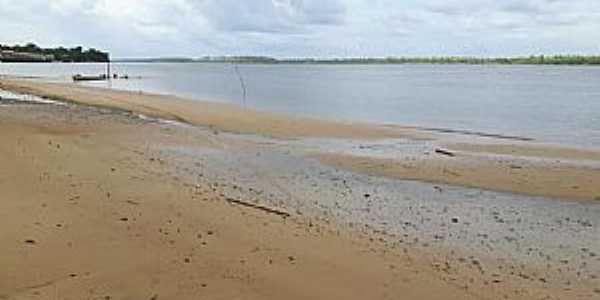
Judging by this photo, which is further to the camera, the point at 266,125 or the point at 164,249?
the point at 266,125

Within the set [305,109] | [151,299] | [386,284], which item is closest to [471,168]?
[386,284]

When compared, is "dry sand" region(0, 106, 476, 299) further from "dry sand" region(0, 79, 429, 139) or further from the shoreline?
"dry sand" region(0, 79, 429, 139)

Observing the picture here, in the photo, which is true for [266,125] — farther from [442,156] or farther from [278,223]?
[278,223]

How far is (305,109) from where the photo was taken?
1758 inches

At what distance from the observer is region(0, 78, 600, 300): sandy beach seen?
650 cm

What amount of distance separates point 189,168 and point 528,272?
7854 mm

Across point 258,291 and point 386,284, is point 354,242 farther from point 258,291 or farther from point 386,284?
point 258,291

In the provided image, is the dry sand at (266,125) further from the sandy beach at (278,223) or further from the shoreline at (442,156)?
the sandy beach at (278,223)

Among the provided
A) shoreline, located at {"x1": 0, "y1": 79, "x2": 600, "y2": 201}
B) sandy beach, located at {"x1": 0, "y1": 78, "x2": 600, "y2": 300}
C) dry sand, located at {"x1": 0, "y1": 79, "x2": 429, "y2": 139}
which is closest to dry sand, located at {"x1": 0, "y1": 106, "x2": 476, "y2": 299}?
sandy beach, located at {"x1": 0, "y1": 78, "x2": 600, "y2": 300}

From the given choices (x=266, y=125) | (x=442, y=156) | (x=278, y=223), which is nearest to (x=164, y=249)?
(x=278, y=223)

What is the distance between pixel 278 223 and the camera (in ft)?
29.4

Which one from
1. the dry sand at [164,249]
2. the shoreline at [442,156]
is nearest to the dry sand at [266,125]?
the shoreline at [442,156]

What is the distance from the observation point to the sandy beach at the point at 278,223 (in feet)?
21.3

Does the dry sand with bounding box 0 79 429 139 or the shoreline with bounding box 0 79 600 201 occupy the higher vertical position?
the dry sand with bounding box 0 79 429 139
